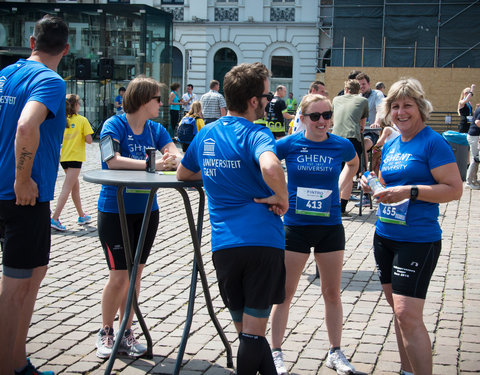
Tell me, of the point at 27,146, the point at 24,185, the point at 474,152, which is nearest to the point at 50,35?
the point at 27,146

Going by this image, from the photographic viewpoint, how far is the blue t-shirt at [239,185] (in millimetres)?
3234

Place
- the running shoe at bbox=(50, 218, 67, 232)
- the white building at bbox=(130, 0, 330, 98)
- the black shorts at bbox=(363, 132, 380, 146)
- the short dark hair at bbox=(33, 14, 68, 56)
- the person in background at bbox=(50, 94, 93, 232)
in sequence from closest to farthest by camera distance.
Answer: the short dark hair at bbox=(33, 14, 68, 56)
the running shoe at bbox=(50, 218, 67, 232)
the person in background at bbox=(50, 94, 93, 232)
the black shorts at bbox=(363, 132, 380, 146)
the white building at bbox=(130, 0, 330, 98)

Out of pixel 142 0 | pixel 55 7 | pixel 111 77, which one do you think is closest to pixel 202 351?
pixel 111 77

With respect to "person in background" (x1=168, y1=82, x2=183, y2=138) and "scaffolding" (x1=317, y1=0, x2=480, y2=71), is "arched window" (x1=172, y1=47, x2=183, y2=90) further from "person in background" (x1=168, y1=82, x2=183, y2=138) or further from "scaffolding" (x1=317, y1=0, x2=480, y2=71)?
"person in background" (x1=168, y1=82, x2=183, y2=138)

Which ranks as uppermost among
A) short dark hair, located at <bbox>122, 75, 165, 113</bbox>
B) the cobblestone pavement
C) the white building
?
the white building

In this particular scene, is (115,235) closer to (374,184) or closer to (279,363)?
(279,363)

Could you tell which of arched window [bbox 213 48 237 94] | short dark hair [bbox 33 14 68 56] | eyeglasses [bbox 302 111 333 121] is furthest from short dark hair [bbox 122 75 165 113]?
arched window [bbox 213 48 237 94]

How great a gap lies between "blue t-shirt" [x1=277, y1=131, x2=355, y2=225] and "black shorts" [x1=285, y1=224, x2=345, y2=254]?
41mm

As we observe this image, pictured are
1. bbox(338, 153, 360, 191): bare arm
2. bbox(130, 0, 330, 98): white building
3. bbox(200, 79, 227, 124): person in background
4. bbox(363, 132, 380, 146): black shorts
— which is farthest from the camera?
bbox(130, 0, 330, 98): white building

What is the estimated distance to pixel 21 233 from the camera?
3.70 m

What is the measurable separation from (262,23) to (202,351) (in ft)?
110

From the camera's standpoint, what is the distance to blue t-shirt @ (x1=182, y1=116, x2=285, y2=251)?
3234 mm

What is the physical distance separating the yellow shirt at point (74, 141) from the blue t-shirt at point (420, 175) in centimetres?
585

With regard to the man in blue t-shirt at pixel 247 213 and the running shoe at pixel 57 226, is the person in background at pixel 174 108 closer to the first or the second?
the running shoe at pixel 57 226
